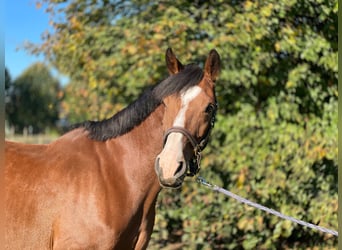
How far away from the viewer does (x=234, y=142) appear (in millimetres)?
4379

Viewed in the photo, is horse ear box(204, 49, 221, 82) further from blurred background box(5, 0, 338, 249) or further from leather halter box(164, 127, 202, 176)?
blurred background box(5, 0, 338, 249)

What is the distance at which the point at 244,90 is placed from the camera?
4500 millimetres

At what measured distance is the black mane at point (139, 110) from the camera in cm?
232

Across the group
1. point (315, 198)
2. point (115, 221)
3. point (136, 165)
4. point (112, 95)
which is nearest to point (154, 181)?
point (136, 165)

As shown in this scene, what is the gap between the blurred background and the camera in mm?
4148

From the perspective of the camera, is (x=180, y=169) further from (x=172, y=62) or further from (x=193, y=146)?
(x=172, y=62)

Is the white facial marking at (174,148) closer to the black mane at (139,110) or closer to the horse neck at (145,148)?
the black mane at (139,110)

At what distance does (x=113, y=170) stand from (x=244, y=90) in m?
2.47

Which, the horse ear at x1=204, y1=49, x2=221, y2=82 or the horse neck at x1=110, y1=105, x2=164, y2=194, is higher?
the horse ear at x1=204, y1=49, x2=221, y2=82

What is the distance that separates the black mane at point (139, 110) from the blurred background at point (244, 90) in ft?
5.63

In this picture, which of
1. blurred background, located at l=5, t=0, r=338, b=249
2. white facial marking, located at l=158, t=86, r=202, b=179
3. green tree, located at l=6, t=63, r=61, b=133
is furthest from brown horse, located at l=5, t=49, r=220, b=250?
green tree, located at l=6, t=63, r=61, b=133

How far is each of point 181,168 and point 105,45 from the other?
257cm

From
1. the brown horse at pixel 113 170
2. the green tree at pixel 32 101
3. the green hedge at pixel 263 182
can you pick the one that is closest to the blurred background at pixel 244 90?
the green hedge at pixel 263 182

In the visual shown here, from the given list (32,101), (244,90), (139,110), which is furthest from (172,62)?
(32,101)
